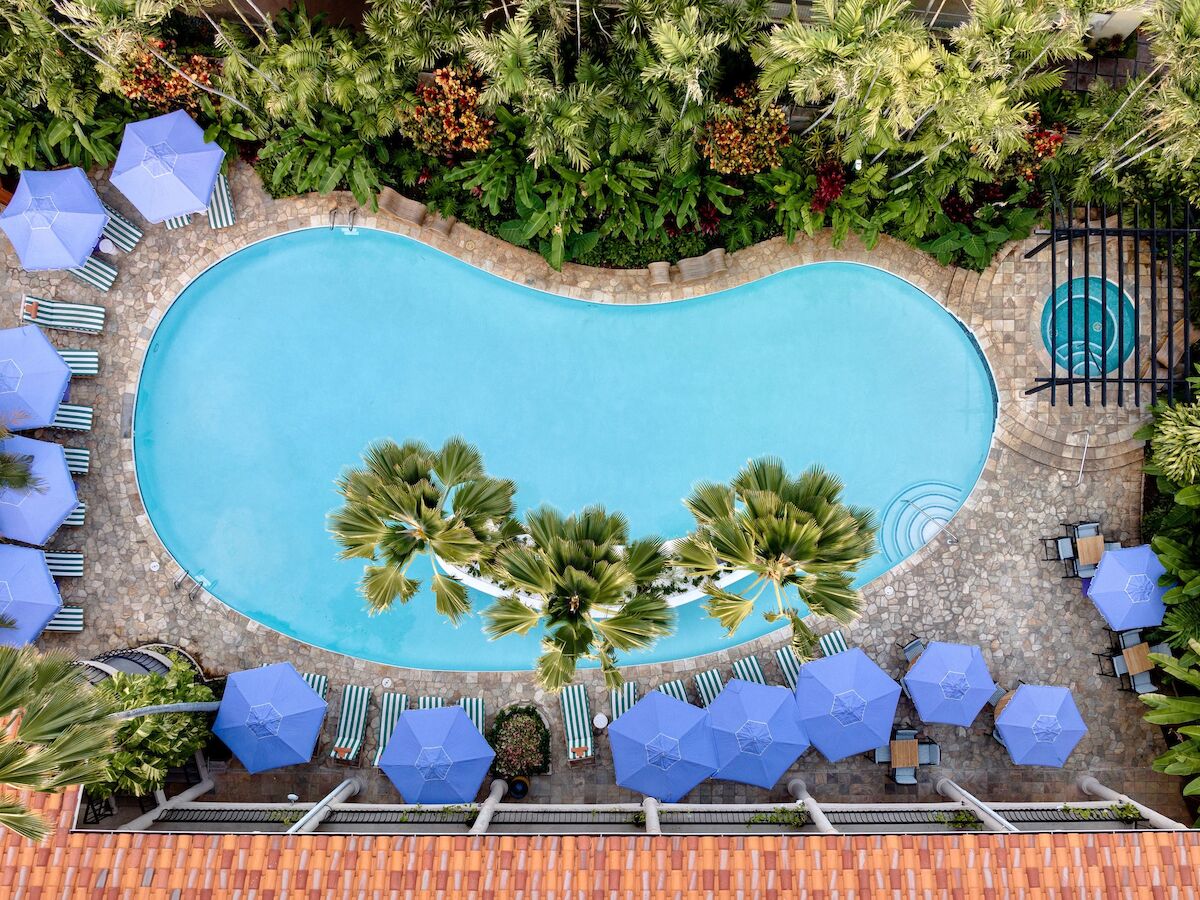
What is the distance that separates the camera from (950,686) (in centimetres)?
1399

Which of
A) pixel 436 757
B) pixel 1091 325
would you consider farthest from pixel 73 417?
pixel 1091 325

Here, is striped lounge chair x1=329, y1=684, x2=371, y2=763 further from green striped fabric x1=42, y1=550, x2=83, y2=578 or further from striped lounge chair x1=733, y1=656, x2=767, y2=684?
striped lounge chair x1=733, y1=656, x2=767, y2=684

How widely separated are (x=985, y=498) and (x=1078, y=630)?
11.3 feet

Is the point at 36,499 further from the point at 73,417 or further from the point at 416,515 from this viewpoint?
the point at 416,515

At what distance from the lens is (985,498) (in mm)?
15188

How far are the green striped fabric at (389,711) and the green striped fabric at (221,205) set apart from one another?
10695mm

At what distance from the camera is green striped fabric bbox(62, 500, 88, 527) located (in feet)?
48.5

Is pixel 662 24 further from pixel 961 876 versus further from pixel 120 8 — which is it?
pixel 961 876

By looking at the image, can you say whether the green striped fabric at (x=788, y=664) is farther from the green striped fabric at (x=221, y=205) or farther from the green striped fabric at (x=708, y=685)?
the green striped fabric at (x=221, y=205)

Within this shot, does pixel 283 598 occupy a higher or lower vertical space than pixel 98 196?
lower

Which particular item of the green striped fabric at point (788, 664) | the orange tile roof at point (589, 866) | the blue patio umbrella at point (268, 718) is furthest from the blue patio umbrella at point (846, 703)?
the blue patio umbrella at point (268, 718)

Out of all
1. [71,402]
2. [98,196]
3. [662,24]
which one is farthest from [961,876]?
[98,196]

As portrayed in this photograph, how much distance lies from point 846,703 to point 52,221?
1832 centimetres

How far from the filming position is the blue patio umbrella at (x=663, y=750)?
13578 millimetres
